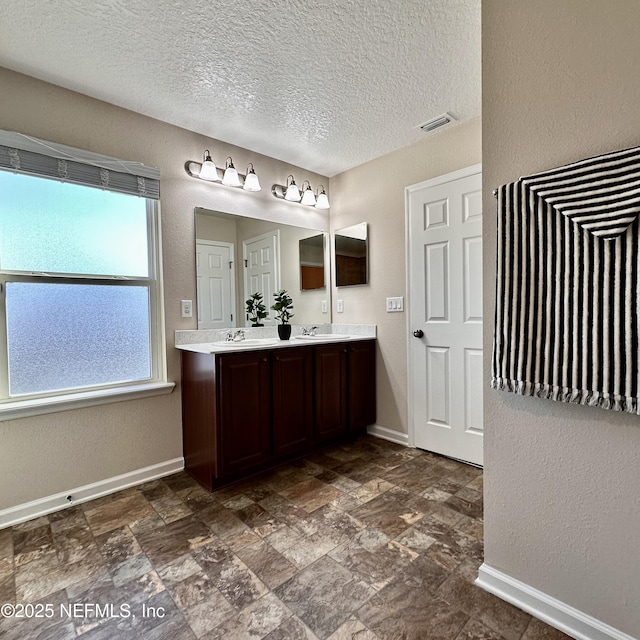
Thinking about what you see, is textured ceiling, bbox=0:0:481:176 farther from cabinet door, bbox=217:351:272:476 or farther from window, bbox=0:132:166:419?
cabinet door, bbox=217:351:272:476

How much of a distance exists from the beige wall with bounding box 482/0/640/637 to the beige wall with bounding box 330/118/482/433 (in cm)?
135

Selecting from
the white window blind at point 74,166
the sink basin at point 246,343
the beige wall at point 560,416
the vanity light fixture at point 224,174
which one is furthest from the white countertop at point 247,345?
the beige wall at point 560,416

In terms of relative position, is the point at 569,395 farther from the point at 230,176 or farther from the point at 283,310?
the point at 230,176

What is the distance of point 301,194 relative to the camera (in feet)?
9.98

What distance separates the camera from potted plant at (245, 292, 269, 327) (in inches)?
111

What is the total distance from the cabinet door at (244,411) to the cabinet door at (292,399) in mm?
71

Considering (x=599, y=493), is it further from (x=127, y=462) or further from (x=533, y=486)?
(x=127, y=462)

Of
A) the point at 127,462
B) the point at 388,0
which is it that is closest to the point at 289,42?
the point at 388,0

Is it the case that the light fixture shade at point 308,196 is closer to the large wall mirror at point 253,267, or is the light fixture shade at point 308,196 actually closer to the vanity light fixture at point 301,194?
the vanity light fixture at point 301,194

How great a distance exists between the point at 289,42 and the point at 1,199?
65.9 inches

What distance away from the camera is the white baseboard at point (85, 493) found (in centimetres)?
186

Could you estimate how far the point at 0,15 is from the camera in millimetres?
1497

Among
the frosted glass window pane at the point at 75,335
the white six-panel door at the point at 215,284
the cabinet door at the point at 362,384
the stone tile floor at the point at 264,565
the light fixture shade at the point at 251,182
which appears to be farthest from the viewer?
the cabinet door at the point at 362,384

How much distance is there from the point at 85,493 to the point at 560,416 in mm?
2435
